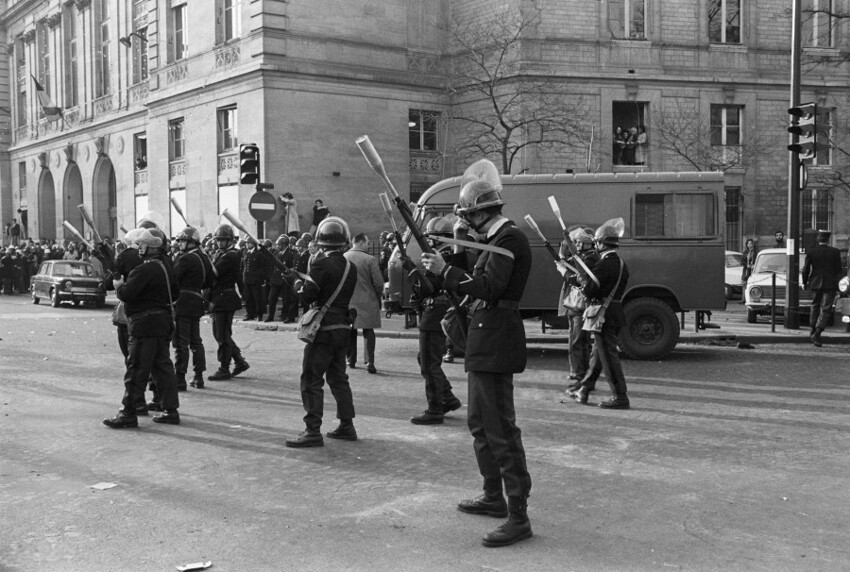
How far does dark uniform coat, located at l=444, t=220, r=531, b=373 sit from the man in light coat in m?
Answer: 6.59

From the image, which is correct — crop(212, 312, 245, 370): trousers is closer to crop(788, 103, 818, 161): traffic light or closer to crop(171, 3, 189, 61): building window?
crop(788, 103, 818, 161): traffic light

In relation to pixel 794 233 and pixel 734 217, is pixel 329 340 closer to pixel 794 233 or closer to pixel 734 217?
pixel 794 233

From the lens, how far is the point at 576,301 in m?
10.5

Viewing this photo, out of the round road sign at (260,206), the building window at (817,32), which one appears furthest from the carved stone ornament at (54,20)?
the building window at (817,32)

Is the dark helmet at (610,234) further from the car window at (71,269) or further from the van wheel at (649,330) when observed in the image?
the car window at (71,269)

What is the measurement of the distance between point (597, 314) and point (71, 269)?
2106 centimetres

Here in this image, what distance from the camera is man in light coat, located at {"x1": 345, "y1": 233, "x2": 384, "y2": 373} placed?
12.0 meters

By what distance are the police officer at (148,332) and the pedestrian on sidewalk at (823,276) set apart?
35.2 ft

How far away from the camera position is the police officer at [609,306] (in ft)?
31.2

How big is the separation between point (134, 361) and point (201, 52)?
25.0 metres

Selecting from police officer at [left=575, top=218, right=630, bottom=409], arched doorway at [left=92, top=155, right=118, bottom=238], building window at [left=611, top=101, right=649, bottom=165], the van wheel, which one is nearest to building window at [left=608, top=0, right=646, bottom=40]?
building window at [left=611, top=101, right=649, bottom=165]

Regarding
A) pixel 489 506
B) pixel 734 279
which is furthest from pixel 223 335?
pixel 734 279

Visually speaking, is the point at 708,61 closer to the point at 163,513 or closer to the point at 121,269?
the point at 121,269

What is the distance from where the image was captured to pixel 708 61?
31.2 m
